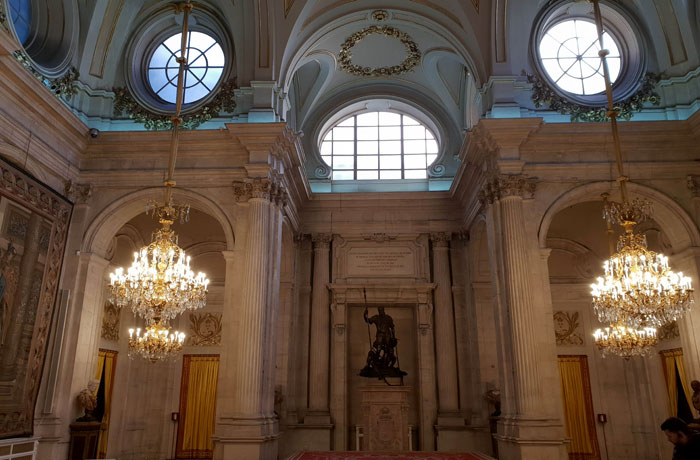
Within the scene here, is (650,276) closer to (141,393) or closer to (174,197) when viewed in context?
(174,197)

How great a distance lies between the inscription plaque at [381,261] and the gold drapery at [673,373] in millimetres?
5989

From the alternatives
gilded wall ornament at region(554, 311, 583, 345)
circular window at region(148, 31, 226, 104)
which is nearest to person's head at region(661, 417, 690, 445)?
gilded wall ornament at region(554, 311, 583, 345)

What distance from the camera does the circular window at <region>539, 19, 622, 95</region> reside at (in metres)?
11.6

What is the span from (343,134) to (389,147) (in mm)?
1341

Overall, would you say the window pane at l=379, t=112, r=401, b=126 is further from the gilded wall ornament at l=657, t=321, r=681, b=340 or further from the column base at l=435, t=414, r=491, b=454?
the gilded wall ornament at l=657, t=321, r=681, b=340

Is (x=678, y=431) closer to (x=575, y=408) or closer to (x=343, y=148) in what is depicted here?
(x=575, y=408)

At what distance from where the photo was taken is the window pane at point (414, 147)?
48.8ft

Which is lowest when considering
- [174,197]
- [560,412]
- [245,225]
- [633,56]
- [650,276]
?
[560,412]

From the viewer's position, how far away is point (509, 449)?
8.87 m

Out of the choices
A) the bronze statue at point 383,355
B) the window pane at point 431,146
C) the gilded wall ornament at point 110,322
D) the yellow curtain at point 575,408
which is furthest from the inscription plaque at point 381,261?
the gilded wall ornament at point 110,322

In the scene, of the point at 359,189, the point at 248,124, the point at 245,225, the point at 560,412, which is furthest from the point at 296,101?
the point at 560,412

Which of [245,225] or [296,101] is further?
[296,101]

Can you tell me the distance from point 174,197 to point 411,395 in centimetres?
719

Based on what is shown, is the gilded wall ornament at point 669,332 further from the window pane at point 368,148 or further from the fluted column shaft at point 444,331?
the window pane at point 368,148
